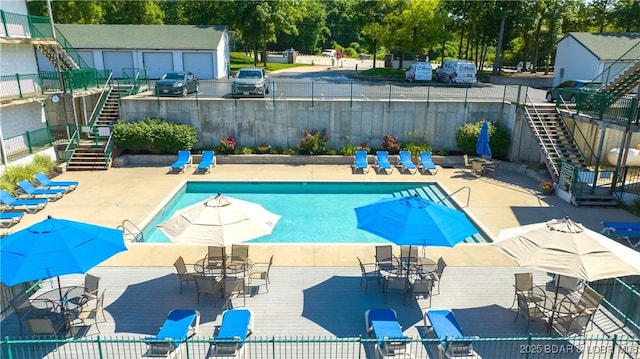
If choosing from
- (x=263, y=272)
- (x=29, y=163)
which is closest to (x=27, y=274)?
(x=263, y=272)

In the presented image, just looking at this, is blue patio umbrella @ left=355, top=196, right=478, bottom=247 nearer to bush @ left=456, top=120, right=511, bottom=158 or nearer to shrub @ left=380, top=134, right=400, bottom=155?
shrub @ left=380, top=134, right=400, bottom=155

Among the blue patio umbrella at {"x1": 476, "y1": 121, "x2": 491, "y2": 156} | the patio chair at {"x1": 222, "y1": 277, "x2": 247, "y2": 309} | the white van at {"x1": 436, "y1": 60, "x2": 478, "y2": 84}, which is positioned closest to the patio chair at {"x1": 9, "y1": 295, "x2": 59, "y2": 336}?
the patio chair at {"x1": 222, "y1": 277, "x2": 247, "y2": 309}

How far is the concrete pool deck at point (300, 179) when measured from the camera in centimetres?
1313

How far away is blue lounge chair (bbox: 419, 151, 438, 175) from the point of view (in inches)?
896

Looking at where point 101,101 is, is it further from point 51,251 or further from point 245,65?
point 245,65

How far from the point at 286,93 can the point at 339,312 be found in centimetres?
1817

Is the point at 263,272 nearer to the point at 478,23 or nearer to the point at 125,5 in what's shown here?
the point at 478,23

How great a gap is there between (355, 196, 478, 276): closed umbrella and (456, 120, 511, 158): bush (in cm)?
1448

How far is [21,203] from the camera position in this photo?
1691 cm

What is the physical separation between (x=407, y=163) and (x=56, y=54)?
19.5 m

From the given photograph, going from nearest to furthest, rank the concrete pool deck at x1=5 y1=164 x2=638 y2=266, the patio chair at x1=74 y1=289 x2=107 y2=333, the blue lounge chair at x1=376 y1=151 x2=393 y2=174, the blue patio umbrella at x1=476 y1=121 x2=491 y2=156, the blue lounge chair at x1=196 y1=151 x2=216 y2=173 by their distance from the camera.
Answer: the patio chair at x1=74 y1=289 x2=107 y2=333 → the concrete pool deck at x1=5 y1=164 x2=638 y2=266 → the blue patio umbrella at x1=476 y1=121 x2=491 y2=156 → the blue lounge chair at x1=196 y1=151 x2=216 y2=173 → the blue lounge chair at x1=376 y1=151 x2=393 y2=174

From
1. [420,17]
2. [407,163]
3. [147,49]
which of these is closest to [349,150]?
[407,163]

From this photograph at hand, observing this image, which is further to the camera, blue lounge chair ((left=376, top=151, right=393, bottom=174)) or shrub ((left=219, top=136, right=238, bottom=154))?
shrub ((left=219, top=136, right=238, bottom=154))

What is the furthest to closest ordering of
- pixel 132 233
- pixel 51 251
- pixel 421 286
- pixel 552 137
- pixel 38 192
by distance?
pixel 552 137
pixel 38 192
pixel 132 233
pixel 421 286
pixel 51 251
